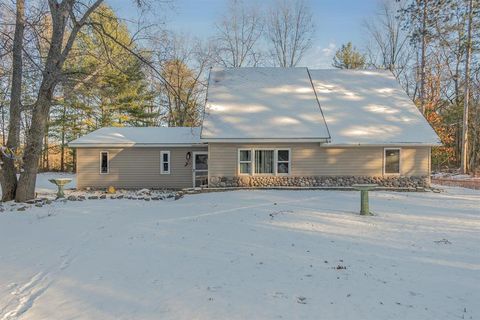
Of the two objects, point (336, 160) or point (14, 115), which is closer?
point (14, 115)

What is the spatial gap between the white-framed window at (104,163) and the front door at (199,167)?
4379 mm

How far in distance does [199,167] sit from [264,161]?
4246mm

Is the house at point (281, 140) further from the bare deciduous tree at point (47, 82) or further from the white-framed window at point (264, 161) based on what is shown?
the bare deciduous tree at point (47, 82)

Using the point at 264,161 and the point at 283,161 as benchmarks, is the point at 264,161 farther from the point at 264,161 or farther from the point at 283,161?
the point at 283,161

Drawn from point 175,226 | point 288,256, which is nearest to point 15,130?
point 175,226

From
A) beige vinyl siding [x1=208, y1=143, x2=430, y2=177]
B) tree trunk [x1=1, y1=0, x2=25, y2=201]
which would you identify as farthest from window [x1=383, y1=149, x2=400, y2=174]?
tree trunk [x1=1, y1=0, x2=25, y2=201]

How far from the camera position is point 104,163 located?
1848 cm

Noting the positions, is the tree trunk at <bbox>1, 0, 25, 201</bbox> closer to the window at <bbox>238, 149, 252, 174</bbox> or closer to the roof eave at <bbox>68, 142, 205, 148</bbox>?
the roof eave at <bbox>68, 142, 205, 148</bbox>

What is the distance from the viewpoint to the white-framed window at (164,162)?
60.5 ft

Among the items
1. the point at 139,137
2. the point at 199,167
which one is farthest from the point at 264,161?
the point at 139,137

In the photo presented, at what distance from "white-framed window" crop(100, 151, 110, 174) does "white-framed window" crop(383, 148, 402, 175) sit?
13143mm

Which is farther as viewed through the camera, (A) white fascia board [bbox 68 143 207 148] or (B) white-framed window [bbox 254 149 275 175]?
(A) white fascia board [bbox 68 143 207 148]

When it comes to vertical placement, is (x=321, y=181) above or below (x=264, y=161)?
below

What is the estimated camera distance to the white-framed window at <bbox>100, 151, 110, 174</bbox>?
18.4 meters
